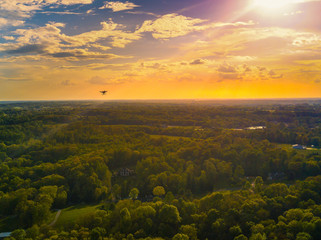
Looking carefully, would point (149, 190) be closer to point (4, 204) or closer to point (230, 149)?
point (4, 204)

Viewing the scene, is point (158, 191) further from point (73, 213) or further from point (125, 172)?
point (125, 172)

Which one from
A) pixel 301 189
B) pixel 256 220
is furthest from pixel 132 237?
pixel 301 189

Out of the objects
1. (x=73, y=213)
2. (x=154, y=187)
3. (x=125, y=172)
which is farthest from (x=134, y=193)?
(x=125, y=172)

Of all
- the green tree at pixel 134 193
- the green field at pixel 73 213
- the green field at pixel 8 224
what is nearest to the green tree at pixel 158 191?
the green tree at pixel 134 193

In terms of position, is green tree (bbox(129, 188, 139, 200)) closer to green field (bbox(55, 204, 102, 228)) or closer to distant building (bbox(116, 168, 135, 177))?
green field (bbox(55, 204, 102, 228))

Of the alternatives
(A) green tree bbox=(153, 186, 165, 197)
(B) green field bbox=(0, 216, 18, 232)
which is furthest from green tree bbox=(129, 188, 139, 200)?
(B) green field bbox=(0, 216, 18, 232)

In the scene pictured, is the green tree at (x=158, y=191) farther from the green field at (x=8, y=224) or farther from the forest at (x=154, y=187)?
the green field at (x=8, y=224)

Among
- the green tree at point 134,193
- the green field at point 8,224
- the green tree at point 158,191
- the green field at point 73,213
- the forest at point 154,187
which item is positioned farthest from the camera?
the green tree at point 158,191

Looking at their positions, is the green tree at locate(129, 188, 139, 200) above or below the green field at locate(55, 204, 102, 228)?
above
